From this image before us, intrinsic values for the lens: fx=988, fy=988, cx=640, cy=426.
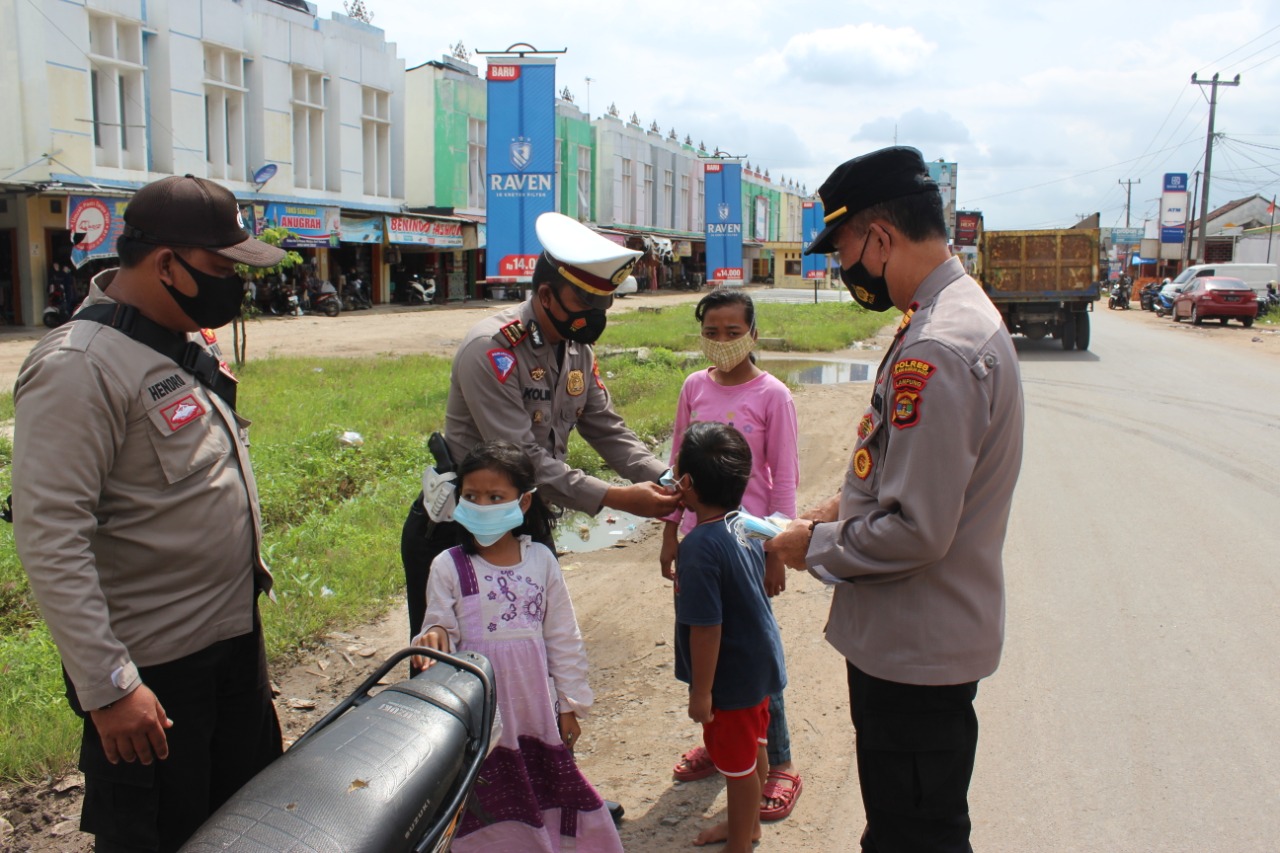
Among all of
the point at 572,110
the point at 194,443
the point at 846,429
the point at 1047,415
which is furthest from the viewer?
the point at 572,110

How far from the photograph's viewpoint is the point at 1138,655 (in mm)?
4605

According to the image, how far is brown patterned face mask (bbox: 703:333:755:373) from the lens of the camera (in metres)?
3.77

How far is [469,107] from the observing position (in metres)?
35.8

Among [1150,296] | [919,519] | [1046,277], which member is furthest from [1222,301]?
[919,519]

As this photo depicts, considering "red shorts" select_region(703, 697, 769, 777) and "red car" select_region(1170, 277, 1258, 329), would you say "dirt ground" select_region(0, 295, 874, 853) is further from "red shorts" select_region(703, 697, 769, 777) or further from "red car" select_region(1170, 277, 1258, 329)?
"red car" select_region(1170, 277, 1258, 329)

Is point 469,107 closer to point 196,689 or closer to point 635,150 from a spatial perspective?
point 635,150

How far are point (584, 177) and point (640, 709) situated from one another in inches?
1727

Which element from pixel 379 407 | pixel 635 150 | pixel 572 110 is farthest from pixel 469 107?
pixel 379 407

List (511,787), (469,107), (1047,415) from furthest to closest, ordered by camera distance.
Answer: (469,107), (1047,415), (511,787)

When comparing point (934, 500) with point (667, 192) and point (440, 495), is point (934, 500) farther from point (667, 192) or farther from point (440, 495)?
point (667, 192)

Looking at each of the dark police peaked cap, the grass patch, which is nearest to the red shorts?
the dark police peaked cap

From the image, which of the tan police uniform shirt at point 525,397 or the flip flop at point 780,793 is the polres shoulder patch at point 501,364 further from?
the flip flop at point 780,793

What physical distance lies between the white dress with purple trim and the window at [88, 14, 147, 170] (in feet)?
74.1

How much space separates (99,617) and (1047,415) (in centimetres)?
1127
